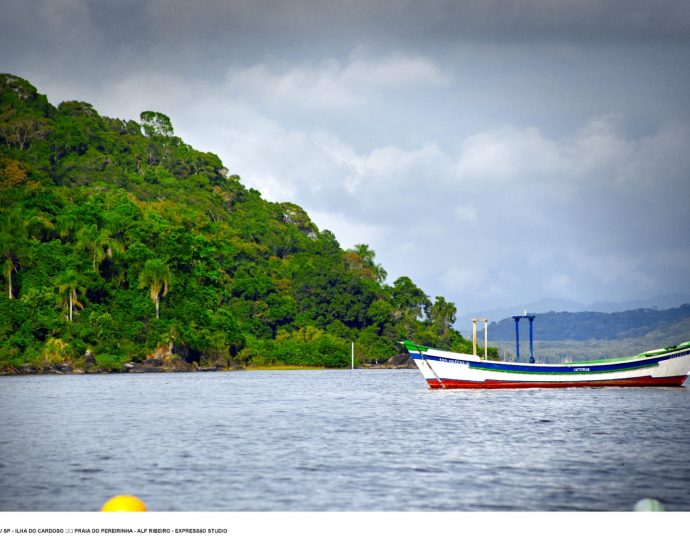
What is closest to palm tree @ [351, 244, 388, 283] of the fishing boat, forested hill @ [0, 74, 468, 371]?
forested hill @ [0, 74, 468, 371]

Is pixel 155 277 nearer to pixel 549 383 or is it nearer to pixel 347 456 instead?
pixel 549 383

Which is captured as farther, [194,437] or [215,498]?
[194,437]

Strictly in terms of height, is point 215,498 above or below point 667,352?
below

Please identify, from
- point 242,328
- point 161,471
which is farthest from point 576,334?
point 161,471

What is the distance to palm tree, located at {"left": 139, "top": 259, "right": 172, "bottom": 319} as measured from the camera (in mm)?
69875

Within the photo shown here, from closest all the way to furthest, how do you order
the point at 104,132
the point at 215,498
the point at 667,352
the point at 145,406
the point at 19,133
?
the point at 215,498, the point at 145,406, the point at 667,352, the point at 19,133, the point at 104,132

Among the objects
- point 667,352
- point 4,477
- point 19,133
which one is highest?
point 19,133

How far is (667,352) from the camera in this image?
40562 mm

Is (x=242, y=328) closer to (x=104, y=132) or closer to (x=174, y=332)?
(x=174, y=332)

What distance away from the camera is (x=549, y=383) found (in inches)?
1529

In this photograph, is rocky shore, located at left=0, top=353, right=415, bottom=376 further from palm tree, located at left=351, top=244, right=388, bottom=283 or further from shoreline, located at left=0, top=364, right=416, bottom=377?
palm tree, located at left=351, top=244, right=388, bottom=283

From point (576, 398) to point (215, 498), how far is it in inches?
1017

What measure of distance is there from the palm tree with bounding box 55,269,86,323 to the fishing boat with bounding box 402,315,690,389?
36.6 m

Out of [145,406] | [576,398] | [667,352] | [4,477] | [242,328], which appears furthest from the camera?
[242,328]
